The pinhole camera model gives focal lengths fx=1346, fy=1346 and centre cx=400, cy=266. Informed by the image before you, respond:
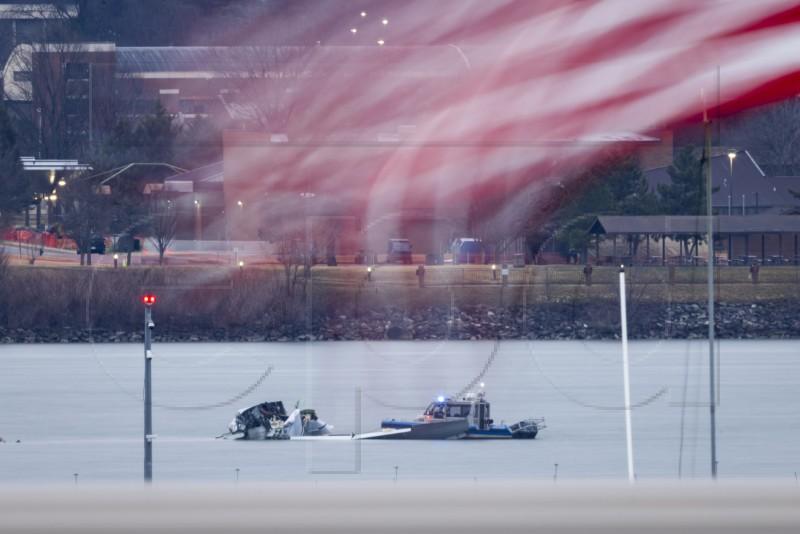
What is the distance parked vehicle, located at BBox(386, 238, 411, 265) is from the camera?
63.2ft

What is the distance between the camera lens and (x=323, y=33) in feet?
81.8

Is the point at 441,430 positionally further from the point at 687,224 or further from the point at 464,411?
the point at 687,224

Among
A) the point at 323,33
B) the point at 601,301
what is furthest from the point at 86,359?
the point at 323,33

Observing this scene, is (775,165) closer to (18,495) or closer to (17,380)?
(17,380)

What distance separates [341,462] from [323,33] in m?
17.7

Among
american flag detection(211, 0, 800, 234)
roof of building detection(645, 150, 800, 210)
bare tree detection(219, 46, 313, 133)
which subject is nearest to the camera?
american flag detection(211, 0, 800, 234)

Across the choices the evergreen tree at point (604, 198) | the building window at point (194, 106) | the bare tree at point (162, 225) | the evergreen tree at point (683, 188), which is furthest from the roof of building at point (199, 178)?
the evergreen tree at point (683, 188)

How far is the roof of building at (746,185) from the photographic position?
61.4ft

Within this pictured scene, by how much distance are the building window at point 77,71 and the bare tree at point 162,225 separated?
5572 millimetres

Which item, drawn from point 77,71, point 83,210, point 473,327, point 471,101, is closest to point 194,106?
point 77,71

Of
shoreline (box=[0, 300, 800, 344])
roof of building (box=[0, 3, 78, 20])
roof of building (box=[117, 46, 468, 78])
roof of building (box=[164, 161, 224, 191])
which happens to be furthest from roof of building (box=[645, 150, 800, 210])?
roof of building (box=[0, 3, 78, 20])

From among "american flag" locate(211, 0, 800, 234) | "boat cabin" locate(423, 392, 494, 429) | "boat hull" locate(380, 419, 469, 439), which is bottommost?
"boat hull" locate(380, 419, 469, 439)

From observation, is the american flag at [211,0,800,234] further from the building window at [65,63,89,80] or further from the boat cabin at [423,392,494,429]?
the building window at [65,63,89,80]

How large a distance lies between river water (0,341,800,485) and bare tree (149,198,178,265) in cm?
152
